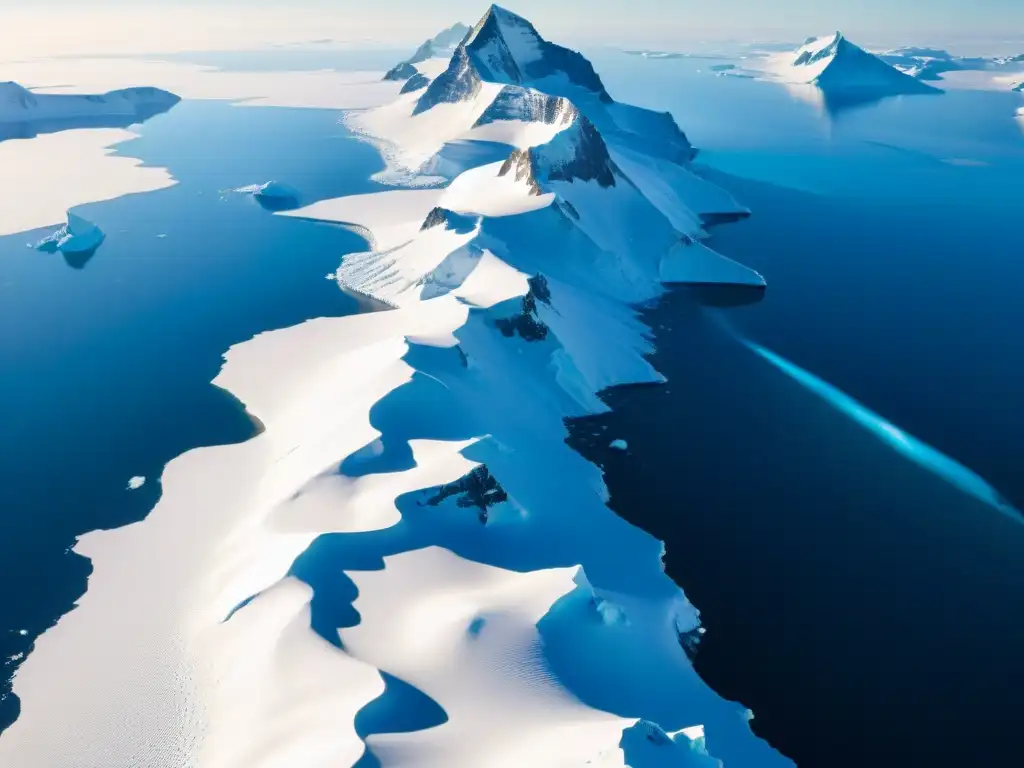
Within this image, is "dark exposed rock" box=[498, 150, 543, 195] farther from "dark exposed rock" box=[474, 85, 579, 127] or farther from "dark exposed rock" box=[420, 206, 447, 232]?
"dark exposed rock" box=[474, 85, 579, 127]

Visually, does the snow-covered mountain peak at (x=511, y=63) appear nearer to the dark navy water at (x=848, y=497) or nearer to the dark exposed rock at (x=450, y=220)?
the dark exposed rock at (x=450, y=220)

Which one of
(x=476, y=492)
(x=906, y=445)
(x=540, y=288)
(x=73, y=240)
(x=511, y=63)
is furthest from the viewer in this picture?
(x=511, y=63)

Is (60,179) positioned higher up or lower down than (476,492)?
higher up

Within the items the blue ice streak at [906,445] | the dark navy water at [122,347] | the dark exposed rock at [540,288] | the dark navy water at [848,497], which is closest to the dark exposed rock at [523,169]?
the dark exposed rock at [540,288]

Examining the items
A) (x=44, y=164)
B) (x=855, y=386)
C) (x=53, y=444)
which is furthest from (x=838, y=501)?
Result: (x=44, y=164)

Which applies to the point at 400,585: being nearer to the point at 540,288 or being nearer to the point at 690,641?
the point at 690,641

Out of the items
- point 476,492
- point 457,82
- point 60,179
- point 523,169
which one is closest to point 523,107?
point 457,82

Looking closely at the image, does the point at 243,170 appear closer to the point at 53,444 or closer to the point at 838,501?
the point at 53,444
